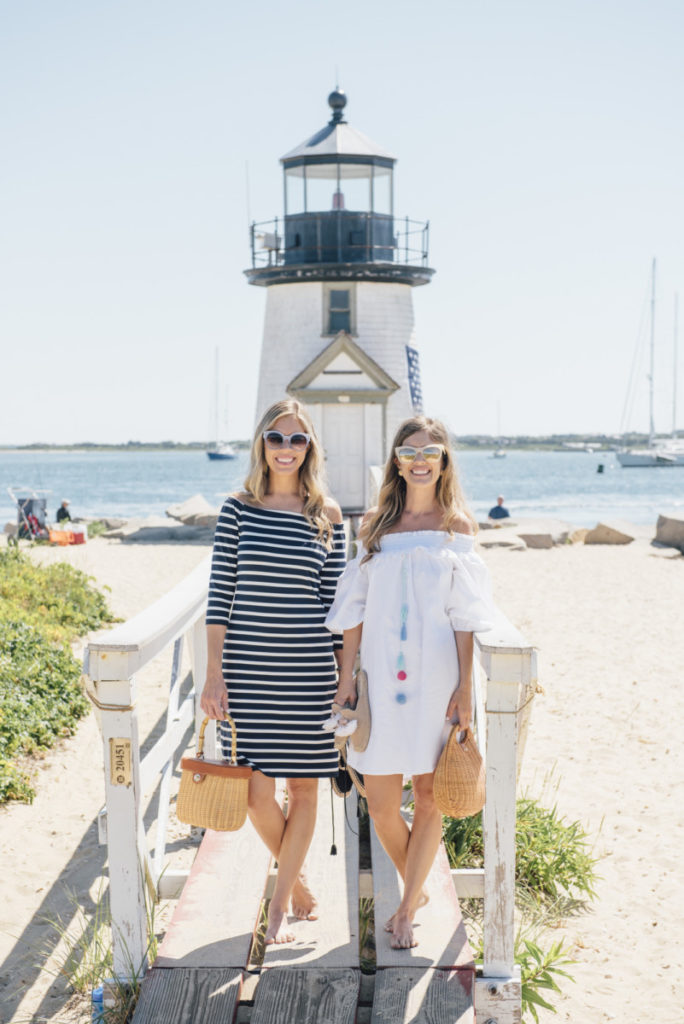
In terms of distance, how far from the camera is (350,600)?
10.5 ft

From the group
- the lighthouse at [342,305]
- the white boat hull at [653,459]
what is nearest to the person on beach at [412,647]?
the lighthouse at [342,305]

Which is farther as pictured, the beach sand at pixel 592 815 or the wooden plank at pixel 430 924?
the beach sand at pixel 592 815

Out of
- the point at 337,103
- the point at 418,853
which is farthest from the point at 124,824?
the point at 337,103

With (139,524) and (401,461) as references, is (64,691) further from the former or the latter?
(139,524)

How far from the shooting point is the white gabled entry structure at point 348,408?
62.2ft

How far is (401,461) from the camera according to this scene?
3338 mm

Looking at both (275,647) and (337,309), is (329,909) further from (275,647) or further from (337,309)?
(337,309)

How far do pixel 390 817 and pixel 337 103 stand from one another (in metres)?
18.1

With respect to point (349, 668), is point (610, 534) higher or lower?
lower

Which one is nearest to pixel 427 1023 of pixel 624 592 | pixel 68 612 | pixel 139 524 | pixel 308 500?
pixel 308 500

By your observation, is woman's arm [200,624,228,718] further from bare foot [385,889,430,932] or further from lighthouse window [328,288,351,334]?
lighthouse window [328,288,351,334]

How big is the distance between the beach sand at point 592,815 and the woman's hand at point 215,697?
4.18ft

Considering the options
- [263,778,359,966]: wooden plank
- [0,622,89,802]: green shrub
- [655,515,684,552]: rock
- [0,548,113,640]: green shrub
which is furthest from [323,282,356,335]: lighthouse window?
[263,778,359,966]: wooden plank

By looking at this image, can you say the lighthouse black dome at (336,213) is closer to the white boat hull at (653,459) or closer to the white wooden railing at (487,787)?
the white wooden railing at (487,787)
